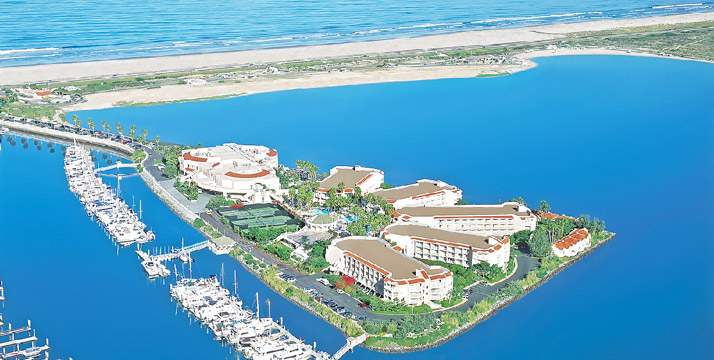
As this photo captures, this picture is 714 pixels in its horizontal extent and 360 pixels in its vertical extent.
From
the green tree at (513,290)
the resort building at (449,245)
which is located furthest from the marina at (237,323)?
the green tree at (513,290)

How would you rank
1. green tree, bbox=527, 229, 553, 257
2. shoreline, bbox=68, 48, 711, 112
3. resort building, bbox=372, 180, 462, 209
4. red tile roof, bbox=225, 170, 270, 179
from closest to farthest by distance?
green tree, bbox=527, 229, 553, 257, resort building, bbox=372, 180, 462, 209, red tile roof, bbox=225, 170, 270, 179, shoreline, bbox=68, 48, 711, 112

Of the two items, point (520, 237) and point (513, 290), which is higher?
point (520, 237)

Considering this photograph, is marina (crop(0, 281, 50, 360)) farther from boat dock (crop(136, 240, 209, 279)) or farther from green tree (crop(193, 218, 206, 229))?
green tree (crop(193, 218, 206, 229))

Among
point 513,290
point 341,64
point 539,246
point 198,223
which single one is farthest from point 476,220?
point 341,64

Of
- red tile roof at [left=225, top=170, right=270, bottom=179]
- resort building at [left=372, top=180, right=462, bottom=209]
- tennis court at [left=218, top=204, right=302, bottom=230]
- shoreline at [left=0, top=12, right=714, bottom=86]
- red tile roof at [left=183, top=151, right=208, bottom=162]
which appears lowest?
tennis court at [left=218, top=204, right=302, bottom=230]

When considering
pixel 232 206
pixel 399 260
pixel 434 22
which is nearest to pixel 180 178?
pixel 232 206

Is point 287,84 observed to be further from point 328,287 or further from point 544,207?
point 328,287

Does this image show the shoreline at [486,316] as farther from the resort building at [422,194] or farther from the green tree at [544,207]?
the resort building at [422,194]

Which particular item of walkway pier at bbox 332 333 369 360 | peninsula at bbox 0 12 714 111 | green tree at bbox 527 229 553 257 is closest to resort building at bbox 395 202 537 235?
green tree at bbox 527 229 553 257
